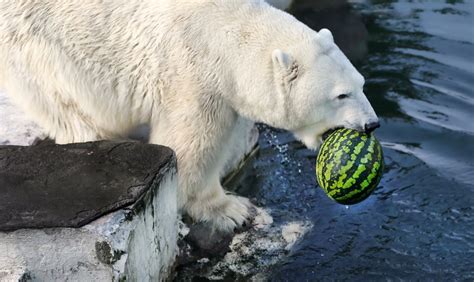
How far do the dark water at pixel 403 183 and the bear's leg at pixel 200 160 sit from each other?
1.60 feet

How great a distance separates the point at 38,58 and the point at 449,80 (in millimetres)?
3686

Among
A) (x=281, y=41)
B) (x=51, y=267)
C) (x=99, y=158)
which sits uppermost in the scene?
(x=281, y=41)

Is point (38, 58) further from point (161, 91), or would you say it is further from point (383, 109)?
point (383, 109)

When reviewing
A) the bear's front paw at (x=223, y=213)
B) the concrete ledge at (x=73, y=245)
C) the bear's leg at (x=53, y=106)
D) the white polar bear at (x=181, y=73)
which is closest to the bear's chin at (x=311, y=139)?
the white polar bear at (x=181, y=73)

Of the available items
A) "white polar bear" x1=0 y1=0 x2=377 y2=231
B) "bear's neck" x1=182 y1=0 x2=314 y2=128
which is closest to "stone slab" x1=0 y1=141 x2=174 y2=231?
"white polar bear" x1=0 y1=0 x2=377 y2=231

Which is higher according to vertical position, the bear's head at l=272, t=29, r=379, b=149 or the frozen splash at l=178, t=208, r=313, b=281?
the bear's head at l=272, t=29, r=379, b=149

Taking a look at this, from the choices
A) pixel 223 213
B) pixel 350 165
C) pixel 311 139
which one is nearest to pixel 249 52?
pixel 311 139

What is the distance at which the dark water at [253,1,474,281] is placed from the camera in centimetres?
418

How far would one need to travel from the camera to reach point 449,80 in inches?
250

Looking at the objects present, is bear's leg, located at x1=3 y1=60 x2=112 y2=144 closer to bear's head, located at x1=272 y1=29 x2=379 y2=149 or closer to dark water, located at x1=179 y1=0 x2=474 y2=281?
bear's head, located at x1=272 y1=29 x2=379 y2=149

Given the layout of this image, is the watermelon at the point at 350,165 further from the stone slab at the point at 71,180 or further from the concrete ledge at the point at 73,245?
the concrete ledge at the point at 73,245

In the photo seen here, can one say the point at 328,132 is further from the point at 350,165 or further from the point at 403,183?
the point at 403,183

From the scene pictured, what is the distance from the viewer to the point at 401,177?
500 centimetres

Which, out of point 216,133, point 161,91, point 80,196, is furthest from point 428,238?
point 80,196
